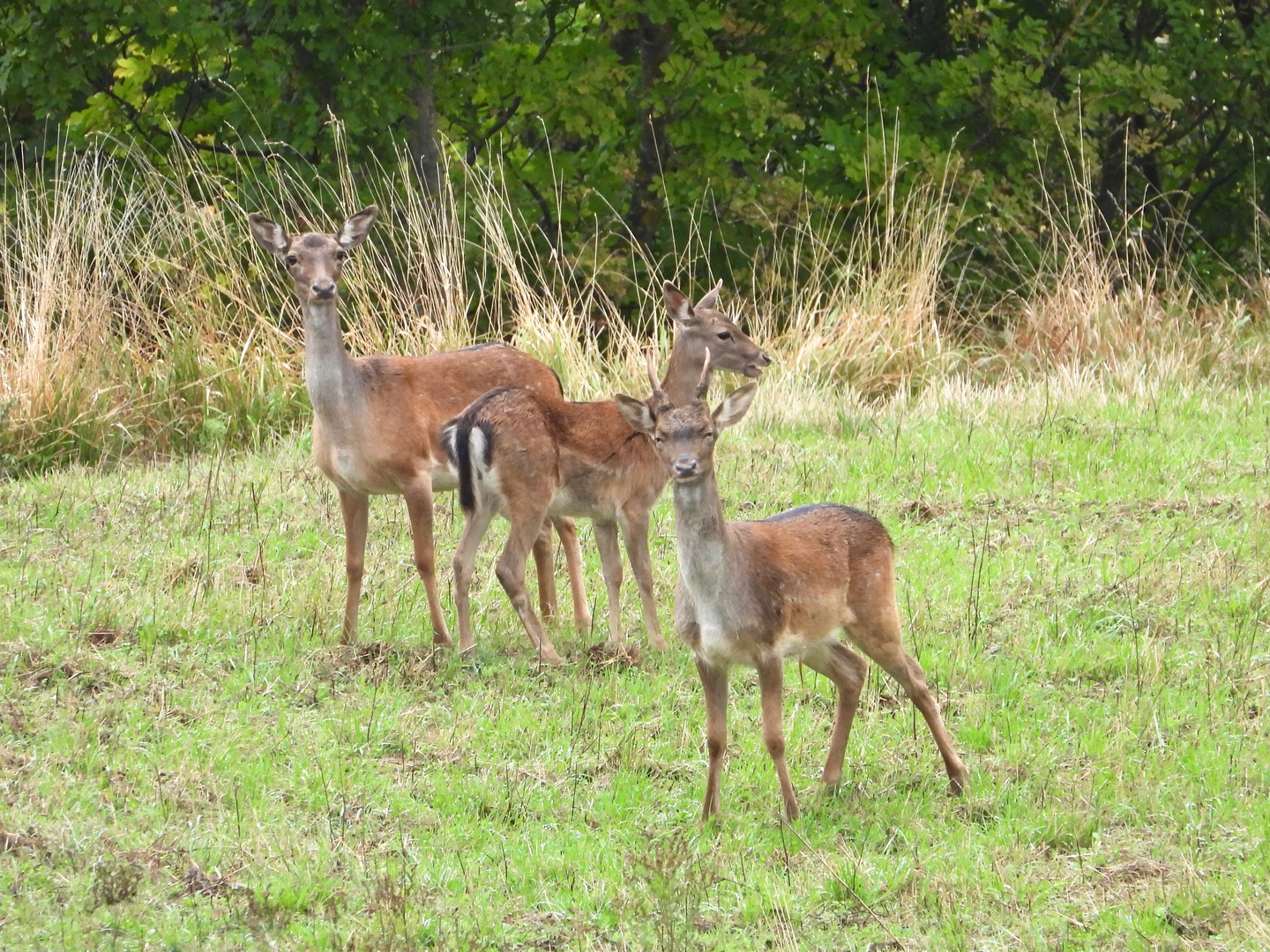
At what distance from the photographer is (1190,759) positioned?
584 cm

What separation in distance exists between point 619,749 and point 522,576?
1.52m

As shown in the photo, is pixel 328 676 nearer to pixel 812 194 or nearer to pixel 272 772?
pixel 272 772

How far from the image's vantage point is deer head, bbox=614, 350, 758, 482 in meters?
5.57

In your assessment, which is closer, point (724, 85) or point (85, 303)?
point (85, 303)

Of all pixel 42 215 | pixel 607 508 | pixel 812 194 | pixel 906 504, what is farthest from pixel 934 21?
pixel 607 508

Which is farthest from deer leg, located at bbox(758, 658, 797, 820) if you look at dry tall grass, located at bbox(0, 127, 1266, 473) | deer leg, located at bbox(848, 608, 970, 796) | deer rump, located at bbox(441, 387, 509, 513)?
dry tall grass, located at bbox(0, 127, 1266, 473)

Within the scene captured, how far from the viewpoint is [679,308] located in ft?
28.6

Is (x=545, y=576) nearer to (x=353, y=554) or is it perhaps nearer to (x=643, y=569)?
(x=643, y=569)

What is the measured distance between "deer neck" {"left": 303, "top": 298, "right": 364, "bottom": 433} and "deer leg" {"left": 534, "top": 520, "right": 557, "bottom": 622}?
3.51ft

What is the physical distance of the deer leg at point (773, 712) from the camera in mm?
5430

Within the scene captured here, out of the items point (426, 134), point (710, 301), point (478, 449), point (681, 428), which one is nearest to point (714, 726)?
point (681, 428)

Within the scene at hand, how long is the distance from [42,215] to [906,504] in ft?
29.1

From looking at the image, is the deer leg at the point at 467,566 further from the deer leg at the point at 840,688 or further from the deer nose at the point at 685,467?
the deer nose at the point at 685,467

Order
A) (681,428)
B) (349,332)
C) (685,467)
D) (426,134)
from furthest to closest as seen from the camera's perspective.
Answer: (426,134) < (349,332) < (681,428) < (685,467)
